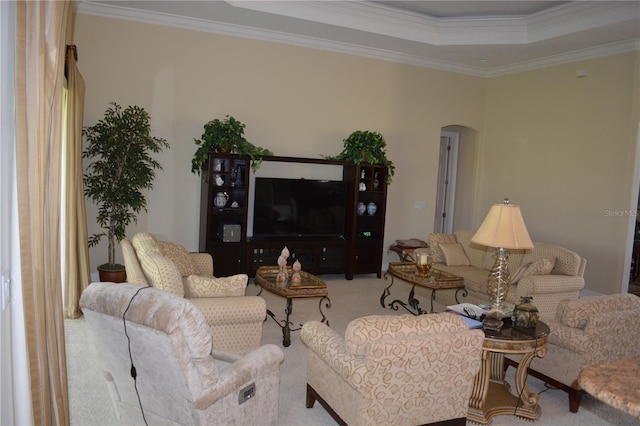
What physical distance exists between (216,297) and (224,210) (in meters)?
2.91

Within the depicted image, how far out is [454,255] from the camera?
23.2ft

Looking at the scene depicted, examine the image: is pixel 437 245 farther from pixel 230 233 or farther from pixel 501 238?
pixel 501 238

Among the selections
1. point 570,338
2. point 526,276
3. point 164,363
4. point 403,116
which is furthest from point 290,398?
point 403,116

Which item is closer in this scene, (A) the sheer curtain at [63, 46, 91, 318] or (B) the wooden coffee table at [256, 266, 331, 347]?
(B) the wooden coffee table at [256, 266, 331, 347]

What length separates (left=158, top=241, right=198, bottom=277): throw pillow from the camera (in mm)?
5340

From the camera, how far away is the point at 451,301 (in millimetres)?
6691

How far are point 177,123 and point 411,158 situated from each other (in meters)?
4.07

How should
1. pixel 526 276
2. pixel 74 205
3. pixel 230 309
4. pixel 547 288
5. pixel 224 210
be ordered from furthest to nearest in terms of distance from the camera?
pixel 224 210
pixel 526 276
pixel 547 288
pixel 74 205
pixel 230 309

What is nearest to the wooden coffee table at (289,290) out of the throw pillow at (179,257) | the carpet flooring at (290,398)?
the carpet flooring at (290,398)

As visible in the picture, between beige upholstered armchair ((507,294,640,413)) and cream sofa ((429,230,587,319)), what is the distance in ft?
3.68

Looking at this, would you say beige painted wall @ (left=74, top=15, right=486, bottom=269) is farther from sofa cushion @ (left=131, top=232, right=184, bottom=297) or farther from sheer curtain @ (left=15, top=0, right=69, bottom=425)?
sheer curtain @ (left=15, top=0, right=69, bottom=425)

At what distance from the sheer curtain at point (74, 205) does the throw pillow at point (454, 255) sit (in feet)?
14.8

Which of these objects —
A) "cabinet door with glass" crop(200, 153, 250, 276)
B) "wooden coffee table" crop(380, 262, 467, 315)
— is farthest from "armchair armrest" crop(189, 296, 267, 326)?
"cabinet door with glass" crop(200, 153, 250, 276)

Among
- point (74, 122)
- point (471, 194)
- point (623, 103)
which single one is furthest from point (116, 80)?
point (623, 103)
